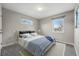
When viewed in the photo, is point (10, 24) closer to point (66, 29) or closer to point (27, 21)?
point (27, 21)

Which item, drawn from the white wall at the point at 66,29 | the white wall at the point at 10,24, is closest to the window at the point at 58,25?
the white wall at the point at 66,29

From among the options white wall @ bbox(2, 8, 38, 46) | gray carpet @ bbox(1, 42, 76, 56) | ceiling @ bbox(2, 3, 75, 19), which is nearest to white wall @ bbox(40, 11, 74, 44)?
ceiling @ bbox(2, 3, 75, 19)

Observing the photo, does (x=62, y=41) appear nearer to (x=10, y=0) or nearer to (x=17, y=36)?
(x=17, y=36)

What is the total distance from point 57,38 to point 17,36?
7.26ft

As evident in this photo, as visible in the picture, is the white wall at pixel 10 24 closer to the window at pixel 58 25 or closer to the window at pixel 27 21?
the window at pixel 27 21

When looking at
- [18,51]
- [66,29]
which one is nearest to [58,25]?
[66,29]

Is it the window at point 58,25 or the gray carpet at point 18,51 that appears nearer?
the gray carpet at point 18,51

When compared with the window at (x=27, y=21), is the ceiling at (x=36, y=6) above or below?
above

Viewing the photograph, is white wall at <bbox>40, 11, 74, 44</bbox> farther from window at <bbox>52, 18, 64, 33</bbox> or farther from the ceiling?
the ceiling

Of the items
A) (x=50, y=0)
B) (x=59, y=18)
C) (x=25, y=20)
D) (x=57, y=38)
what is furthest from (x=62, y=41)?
(x=50, y=0)

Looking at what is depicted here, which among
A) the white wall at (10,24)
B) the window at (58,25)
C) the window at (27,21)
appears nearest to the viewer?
the white wall at (10,24)

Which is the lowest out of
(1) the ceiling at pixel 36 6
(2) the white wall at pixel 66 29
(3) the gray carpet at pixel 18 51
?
(3) the gray carpet at pixel 18 51

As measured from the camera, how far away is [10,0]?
2.73 feet

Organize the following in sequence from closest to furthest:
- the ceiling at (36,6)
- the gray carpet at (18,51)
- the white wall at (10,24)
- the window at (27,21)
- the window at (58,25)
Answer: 1. the gray carpet at (18,51)
2. the white wall at (10,24)
3. the ceiling at (36,6)
4. the window at (27,21)
5. the window at (58,25)
